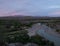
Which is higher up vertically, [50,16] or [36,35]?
[50,16]

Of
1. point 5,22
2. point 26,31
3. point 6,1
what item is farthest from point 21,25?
point 6,1

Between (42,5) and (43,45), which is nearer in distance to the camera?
(43,45)

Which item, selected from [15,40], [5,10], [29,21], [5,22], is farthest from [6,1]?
[15,40]

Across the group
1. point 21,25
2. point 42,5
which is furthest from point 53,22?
point 21,25

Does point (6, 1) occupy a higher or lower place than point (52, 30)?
higher

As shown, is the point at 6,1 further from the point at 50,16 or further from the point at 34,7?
the point at 50,16

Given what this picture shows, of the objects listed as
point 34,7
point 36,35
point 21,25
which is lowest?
point 36,35

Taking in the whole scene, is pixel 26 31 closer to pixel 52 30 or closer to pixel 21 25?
pixel 21 25

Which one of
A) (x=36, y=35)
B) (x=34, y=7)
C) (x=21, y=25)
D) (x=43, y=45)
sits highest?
(x=34, y=7)
